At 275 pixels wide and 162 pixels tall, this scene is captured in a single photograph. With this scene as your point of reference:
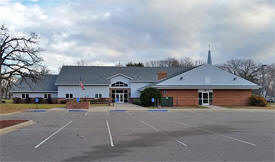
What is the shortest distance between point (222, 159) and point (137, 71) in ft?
162

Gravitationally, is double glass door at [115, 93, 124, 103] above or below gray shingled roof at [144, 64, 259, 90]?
below

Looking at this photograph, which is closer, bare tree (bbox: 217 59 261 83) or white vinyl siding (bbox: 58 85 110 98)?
white vinyl siding (bbox: 58 85 110 98)

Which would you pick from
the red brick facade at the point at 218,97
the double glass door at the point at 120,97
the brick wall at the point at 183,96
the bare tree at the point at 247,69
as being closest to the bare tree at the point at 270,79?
the bare tree at the point at 247,69

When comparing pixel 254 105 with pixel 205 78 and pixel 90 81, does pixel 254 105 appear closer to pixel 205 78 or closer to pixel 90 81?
pixel 205 78

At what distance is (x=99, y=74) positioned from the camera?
5391 cm

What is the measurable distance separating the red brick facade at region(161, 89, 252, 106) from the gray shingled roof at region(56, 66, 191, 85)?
45.9ft

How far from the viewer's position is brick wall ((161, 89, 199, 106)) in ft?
131

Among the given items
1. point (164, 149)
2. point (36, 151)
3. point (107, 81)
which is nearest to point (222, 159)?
point (164, 149)

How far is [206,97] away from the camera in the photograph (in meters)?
41.3

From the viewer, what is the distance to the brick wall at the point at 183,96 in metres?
39.9

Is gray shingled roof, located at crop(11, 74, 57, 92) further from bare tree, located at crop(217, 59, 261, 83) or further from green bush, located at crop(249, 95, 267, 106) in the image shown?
bare tree, located at crop(217, 59, 261, 83)

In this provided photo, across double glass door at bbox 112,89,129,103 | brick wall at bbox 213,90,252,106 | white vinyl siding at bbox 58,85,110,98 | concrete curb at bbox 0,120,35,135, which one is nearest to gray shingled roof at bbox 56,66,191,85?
white vinyl siding at bbox 58,85,110,98

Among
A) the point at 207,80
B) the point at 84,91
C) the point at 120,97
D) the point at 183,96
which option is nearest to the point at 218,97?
the point at 207,80

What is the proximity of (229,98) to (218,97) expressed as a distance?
5.60ft
